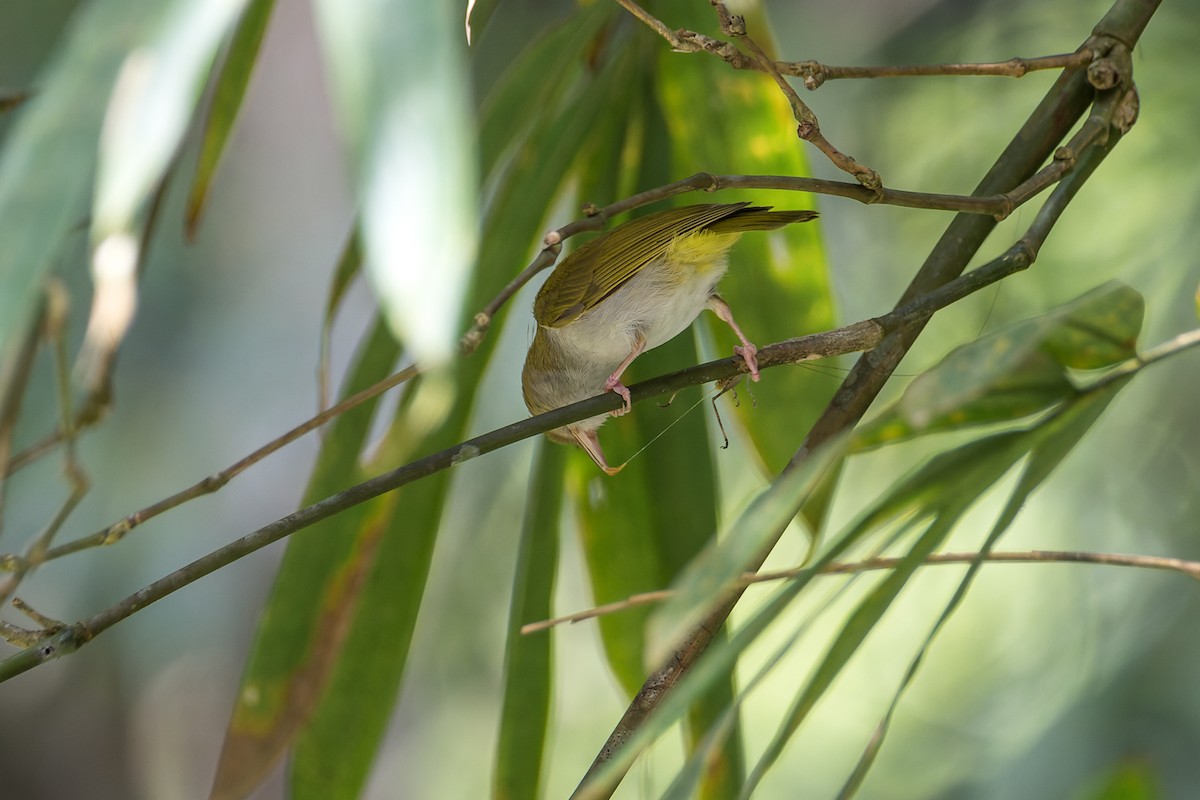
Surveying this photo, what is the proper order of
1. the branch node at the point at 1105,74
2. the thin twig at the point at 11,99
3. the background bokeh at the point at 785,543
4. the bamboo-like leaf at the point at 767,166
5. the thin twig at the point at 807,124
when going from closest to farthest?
the thin twig at the point at 807,124 < the branch node at the point at 1105,74 < the thin twig at the point at 11,99 < the bamboo-like leaf at the point at 767,166 < the background bokeh at the point at 785,543

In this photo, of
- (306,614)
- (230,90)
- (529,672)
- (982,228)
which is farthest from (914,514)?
(230,90)

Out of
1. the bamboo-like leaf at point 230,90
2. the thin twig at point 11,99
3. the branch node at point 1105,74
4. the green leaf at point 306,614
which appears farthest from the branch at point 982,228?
the thin twig at point 11,99

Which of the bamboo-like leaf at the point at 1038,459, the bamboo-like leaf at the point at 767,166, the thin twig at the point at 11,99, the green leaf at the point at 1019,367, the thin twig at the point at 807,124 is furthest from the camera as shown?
the bamboo-like leaf at the point at 767,166

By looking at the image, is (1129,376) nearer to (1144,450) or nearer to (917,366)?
(917,366)

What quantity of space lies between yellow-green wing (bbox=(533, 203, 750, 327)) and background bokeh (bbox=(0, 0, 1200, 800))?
0.74ft

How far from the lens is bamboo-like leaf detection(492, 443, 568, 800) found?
132 centimetres

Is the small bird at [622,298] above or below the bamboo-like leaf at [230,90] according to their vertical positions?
below

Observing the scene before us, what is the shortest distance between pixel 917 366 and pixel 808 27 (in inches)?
67.3

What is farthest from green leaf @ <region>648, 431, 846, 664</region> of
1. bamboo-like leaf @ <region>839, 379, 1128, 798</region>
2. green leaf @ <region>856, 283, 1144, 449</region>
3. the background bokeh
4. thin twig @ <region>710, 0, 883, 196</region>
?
the background bokeh

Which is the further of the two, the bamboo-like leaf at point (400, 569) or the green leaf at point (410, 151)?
the bamboo-like leaf at point (400, 569)

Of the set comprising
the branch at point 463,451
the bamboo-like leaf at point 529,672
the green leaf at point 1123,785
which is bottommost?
the green leaf at point 1123,785

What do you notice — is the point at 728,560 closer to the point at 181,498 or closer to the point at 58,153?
the point at 58,153

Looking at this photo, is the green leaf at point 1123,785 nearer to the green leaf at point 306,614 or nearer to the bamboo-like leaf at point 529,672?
the bamboo-like leaf at point 529,672

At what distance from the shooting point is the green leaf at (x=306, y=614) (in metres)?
1.24
